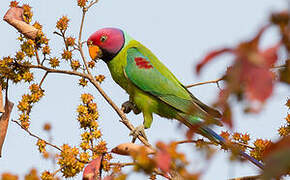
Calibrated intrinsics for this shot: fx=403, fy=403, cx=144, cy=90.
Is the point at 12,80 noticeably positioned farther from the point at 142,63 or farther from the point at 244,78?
the point at 244,78

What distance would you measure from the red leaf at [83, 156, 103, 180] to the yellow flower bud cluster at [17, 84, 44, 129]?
1.68 ft

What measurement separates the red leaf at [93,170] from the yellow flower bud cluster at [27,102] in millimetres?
511

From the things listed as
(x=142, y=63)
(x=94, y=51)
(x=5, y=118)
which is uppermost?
(x=94, y=51)

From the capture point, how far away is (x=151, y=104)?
3.10 metres

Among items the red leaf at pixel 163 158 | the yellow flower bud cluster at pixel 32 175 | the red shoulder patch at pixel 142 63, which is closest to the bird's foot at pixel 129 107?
the red shoulder patch at pixel 142 63

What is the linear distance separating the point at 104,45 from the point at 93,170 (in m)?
1.88

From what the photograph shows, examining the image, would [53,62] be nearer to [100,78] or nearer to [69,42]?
[69,42]

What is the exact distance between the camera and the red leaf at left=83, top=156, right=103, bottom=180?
5.29ft

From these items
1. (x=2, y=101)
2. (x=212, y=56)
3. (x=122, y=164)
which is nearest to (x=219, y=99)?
(x=212, y=56)

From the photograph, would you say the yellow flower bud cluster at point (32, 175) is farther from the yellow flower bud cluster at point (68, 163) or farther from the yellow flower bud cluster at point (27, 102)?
the yellow flower bud cluster at point (27, 102)

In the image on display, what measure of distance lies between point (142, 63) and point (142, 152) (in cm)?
222

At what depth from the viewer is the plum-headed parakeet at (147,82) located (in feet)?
10.1

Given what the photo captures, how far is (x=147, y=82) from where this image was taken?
3104 mm

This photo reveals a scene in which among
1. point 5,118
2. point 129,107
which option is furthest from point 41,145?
point 129,107
